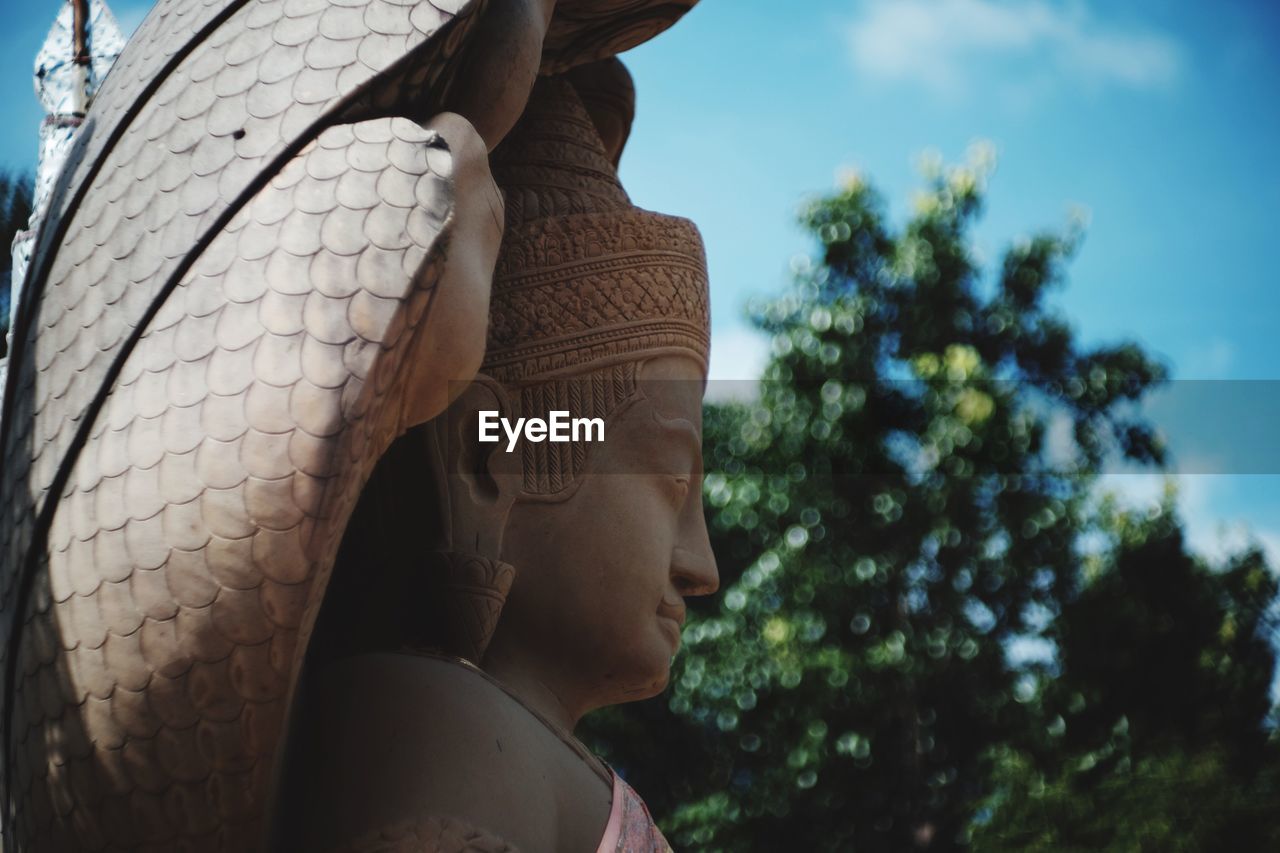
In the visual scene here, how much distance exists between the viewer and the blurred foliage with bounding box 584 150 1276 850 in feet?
30.8

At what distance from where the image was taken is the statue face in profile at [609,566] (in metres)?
2.62

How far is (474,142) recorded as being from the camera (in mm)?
2035

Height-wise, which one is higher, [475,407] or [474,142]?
[474,142]

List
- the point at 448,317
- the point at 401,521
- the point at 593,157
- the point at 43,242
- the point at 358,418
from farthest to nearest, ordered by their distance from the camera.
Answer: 1. the point at 593,157
2. the point at 401,521
3. the point at 43,242
4. the point at 448,317
5. the point at 358,418

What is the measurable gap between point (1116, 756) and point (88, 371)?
9093 mm

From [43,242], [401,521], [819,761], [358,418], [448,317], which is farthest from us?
[819,761]

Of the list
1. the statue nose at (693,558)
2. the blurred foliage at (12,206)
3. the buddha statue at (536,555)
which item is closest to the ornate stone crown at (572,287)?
the buddha statue at (536,555)

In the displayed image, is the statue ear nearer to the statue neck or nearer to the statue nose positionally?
the statue neck

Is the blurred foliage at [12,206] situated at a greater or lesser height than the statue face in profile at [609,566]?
greater

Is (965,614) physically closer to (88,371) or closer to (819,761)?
(819,761)

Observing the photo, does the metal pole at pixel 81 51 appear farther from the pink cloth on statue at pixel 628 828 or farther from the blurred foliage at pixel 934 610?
the blurred foliage at pixel 934 610

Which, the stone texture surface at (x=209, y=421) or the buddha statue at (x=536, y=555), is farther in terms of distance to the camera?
the buddha statue at (x=536, y=555)

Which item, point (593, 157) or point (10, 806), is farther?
point (593, 157)

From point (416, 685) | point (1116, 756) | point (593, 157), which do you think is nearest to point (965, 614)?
point (1116, 756)
